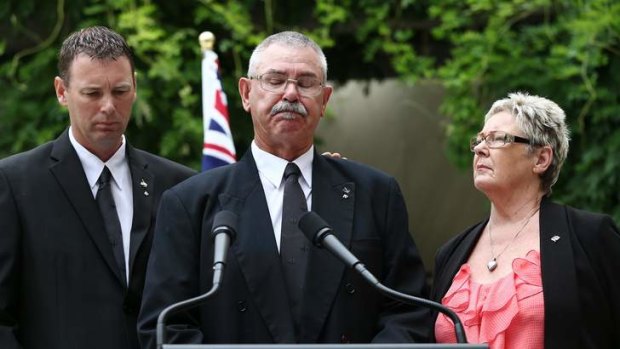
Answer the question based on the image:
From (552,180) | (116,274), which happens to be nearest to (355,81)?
(552,180)

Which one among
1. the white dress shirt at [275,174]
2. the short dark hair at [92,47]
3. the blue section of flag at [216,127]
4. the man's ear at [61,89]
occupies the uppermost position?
the short dark hair at [92,47]

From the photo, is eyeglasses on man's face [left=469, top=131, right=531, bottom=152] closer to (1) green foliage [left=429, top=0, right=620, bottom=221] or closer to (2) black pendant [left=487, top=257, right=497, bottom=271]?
(2) black pendant [left=487, top=257, right=497, bottom=271]

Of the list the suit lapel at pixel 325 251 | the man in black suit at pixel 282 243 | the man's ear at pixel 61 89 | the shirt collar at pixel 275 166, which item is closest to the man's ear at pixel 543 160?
the man in black suit at pixel 282 243

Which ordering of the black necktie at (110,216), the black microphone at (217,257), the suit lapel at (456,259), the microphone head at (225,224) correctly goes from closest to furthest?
the black microphone at (217,257) → the microphone head at (225,224) → the black necktie at (110,216) → the suit lapel at (456,259)

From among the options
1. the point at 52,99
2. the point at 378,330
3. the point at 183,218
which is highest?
the point at 52,99

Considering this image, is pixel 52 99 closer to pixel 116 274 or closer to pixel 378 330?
pixel 116 274

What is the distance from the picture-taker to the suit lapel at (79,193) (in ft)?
15.8

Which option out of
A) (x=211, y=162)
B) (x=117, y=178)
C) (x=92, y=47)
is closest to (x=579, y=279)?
(x=117, y=178)

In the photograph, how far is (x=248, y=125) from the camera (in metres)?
8.45

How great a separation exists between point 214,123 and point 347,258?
9.98 feet

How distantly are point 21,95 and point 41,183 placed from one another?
3649 mm

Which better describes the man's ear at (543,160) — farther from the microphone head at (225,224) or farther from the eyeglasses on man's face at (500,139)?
the microphone head at (225,224)

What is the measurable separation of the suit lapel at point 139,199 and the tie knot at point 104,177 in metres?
0.09

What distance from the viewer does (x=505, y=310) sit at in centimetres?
493
